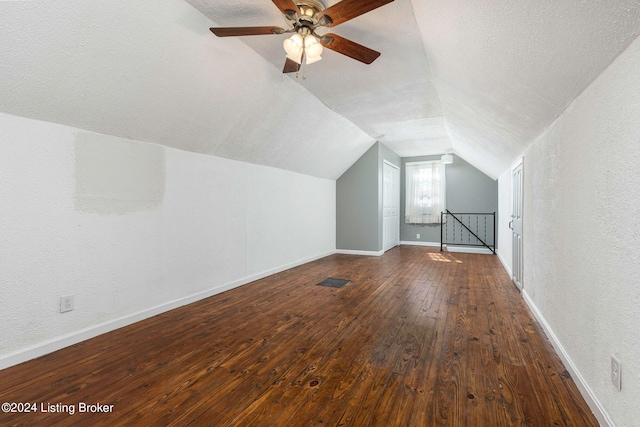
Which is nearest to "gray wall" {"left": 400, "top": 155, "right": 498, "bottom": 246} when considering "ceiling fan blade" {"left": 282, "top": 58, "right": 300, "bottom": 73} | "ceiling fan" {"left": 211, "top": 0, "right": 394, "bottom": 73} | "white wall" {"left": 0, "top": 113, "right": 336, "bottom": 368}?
"white wall" {"left": 0, "top": 113, "right": 336, "bottom": 368}

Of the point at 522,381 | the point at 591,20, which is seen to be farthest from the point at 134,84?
the point at 522,381

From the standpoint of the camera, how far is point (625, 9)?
987 mm

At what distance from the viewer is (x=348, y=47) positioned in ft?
7.11

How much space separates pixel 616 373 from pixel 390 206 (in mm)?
6092

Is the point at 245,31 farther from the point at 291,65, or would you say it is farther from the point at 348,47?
the point at 348,47

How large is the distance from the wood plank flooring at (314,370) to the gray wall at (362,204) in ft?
10.3

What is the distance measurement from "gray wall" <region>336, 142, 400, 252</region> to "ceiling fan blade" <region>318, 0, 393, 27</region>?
14.8ft

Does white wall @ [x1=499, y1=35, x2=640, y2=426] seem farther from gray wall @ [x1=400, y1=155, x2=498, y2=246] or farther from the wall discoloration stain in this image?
gray wall @ [x1=400, y1=155, x2=498, y2=246]

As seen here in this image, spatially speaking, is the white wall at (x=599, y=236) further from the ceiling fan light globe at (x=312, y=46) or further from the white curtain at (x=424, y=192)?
the white curtain at (x=424, y=192)

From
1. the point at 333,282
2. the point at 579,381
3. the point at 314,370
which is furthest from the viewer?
the point at 333,282

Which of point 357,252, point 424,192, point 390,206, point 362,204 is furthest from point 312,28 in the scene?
point 424,192

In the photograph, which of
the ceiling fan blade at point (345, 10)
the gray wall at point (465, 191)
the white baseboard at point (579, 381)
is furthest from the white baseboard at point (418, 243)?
the ceiling fan blade at point (345, 10)

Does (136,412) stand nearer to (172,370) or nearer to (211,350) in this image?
(172,370)

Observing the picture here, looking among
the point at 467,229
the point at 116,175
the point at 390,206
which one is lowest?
the point at 467,229
